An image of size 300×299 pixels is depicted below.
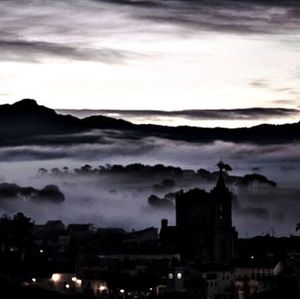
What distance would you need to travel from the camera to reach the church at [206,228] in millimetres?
137750

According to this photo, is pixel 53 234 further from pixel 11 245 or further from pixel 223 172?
pixel 11 245

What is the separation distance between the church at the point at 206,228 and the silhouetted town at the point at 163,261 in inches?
3.5

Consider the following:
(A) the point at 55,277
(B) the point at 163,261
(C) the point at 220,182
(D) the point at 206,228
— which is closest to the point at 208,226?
(D) the point at 206,228

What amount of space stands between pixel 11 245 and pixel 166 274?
1879 centimetres

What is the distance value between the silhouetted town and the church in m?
0.09

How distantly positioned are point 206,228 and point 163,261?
25.4 meters

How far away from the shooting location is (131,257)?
4855 inches

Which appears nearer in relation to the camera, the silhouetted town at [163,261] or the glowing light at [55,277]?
the silhouetted town at [163,261]

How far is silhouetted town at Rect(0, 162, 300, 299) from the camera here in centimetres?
10375

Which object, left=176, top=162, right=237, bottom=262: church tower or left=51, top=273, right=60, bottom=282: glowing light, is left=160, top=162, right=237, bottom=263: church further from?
left=51, top=273, right=60, bottom=282: glowing light

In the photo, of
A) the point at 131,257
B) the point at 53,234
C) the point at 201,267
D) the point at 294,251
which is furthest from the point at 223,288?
the point at 53,234

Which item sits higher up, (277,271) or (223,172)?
(223,172)

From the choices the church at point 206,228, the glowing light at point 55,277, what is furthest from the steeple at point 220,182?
the glowing light at point 55,277

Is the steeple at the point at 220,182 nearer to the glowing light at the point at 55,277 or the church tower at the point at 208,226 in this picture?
the church tower at the point at 208,226
